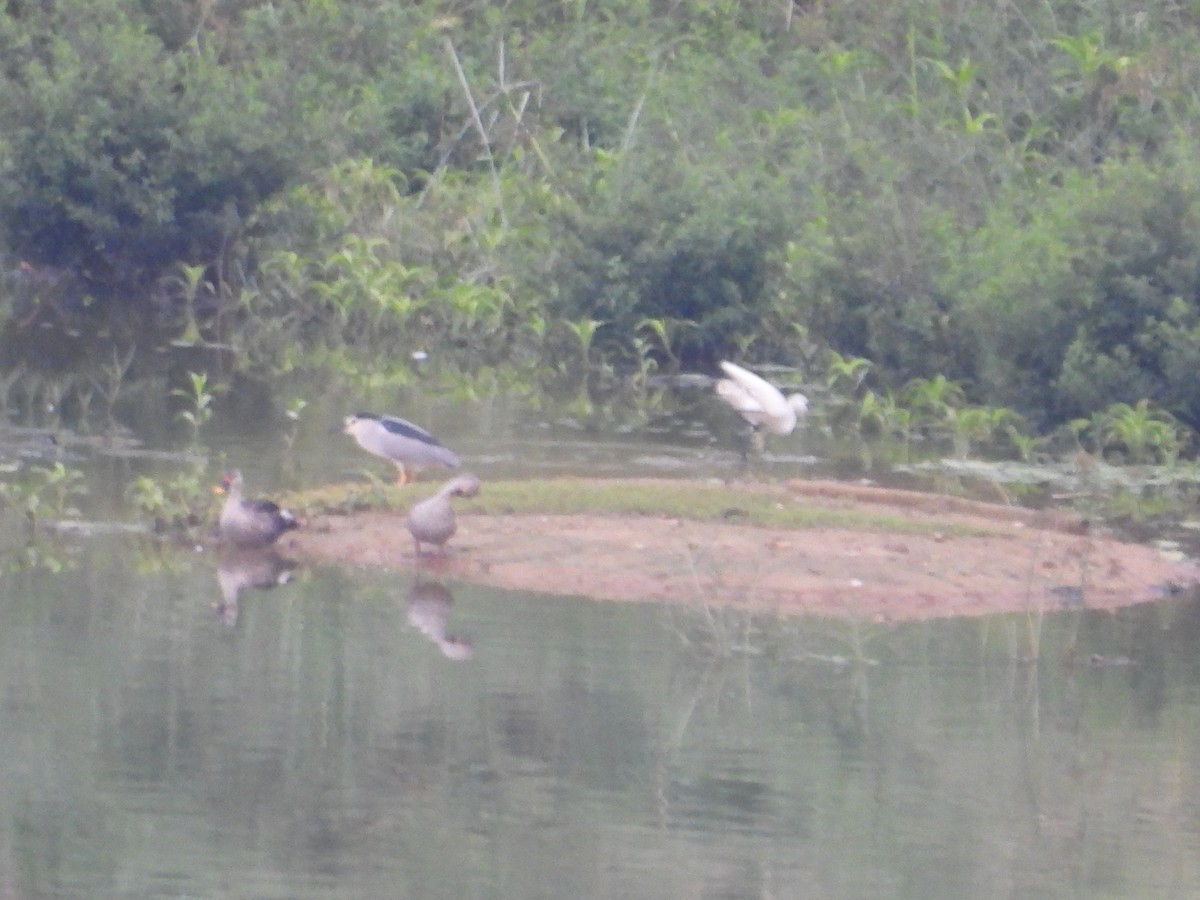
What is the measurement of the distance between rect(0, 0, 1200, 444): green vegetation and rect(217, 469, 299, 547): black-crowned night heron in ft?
→ 16.9

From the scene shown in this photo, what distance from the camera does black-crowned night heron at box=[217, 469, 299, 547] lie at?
457 inches

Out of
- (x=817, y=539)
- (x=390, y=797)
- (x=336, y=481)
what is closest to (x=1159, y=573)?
(x=817, y=539)

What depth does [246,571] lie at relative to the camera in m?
11.3

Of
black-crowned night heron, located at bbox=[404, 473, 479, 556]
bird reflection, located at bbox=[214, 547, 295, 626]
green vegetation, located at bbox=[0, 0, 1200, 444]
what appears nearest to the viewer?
bird reflection, located at bbox=[214, 547, 295, 626]

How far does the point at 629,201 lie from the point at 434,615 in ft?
35.4

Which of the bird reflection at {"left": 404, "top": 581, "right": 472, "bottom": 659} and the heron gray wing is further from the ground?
the bird reflection at {"left": 404, "top": 581, "right": 472, "bottom": 659}

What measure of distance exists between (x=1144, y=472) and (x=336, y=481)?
5.38 m

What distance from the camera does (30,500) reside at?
1209 centimetres

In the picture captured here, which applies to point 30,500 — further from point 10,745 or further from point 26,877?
point 26,877

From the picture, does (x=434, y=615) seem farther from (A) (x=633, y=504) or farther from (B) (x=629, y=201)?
(B) (x=629, y=201)

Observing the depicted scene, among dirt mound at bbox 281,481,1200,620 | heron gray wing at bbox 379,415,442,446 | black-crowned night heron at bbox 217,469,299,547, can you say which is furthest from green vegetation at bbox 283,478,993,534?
black-crowned night heron at bbox 217,469,299,547

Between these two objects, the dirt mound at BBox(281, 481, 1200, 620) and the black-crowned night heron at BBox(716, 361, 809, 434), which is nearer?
the dirt mound at BBox(281, 481, 1200, 620)

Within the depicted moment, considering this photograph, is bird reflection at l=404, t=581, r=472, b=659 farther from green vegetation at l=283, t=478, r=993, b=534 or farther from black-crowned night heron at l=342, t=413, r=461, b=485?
black-crowned night heron at l=342, t=413, r=461, b=485

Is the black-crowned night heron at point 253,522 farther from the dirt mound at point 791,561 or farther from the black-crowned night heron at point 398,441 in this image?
the black-crowned night heron at point 398,441
